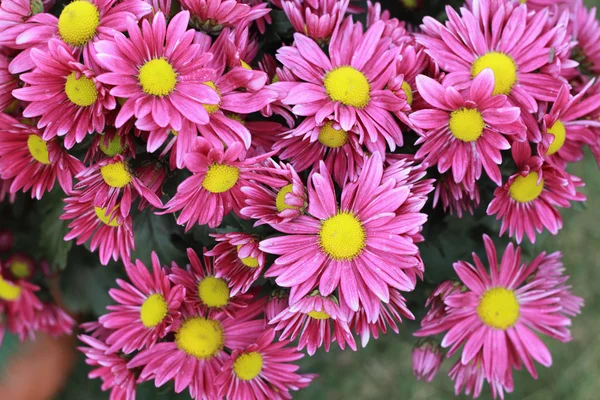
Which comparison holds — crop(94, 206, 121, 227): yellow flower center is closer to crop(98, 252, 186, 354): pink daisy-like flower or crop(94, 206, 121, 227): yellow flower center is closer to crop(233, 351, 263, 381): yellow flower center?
crop(98, 252, 186, 354): pink daisy-like flower

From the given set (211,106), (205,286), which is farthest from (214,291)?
(211,106)

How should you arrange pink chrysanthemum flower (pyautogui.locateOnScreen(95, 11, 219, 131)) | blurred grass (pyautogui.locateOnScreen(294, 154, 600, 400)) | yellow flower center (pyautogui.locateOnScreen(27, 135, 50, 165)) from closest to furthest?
1. pink chrysanthemum flower (pyautogui.locateOnScreen(95, 11, 219, 131))
2. yellow flower center (pyautogui.locateOnScreen(27, 135, 50, 165))
3. blurred grass (pyautogui.locateOnScreen(294, 154, 600, 400))

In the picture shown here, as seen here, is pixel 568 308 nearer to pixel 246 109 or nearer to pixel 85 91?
pixel 246 109

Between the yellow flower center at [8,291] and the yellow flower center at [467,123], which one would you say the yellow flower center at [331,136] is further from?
the yellow flower center at [8,291]

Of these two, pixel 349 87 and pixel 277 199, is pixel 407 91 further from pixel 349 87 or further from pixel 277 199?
pixel 277 199

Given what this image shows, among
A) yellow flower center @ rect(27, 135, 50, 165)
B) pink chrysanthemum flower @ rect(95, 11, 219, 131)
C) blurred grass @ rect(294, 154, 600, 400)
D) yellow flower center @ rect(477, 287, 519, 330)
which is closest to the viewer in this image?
pink chrysanthemum flower @ rect(95, 11, 219, 131)

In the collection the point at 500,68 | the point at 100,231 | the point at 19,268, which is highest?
the point at 500,68

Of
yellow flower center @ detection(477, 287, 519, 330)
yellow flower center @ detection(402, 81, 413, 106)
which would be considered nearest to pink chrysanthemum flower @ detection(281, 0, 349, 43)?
yellow flower center @ detection(402, 81, 413, 106)
